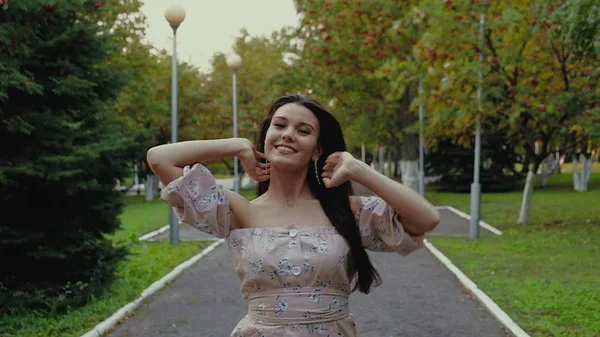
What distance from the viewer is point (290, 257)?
2729 millimetres

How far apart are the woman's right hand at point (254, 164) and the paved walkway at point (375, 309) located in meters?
4.99

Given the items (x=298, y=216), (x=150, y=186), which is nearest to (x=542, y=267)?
(x=298, y=216)

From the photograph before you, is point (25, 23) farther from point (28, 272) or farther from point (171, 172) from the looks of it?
point (171, 172)

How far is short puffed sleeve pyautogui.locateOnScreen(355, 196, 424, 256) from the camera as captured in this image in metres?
2.84

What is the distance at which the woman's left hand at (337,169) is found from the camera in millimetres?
2729

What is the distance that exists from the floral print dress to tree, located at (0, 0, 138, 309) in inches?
210

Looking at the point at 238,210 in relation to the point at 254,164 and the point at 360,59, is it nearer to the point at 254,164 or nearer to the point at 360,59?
the point at 254,164

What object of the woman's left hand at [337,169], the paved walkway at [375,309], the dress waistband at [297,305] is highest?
the woman's left hand at [337,169]

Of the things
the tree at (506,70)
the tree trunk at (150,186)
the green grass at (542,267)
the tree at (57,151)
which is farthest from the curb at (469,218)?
the tree trunk at (150,186)

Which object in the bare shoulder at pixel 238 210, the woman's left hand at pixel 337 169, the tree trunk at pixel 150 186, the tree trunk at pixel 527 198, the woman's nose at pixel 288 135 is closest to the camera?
the woman's left hand at pixel 337 169

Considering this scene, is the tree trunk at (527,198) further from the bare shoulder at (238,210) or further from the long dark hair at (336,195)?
the bare shoulder at (238,210)

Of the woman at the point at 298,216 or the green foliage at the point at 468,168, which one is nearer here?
the woman at the point at 298,216

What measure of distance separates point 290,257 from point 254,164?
44 cm

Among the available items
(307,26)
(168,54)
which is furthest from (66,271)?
(168,54)
